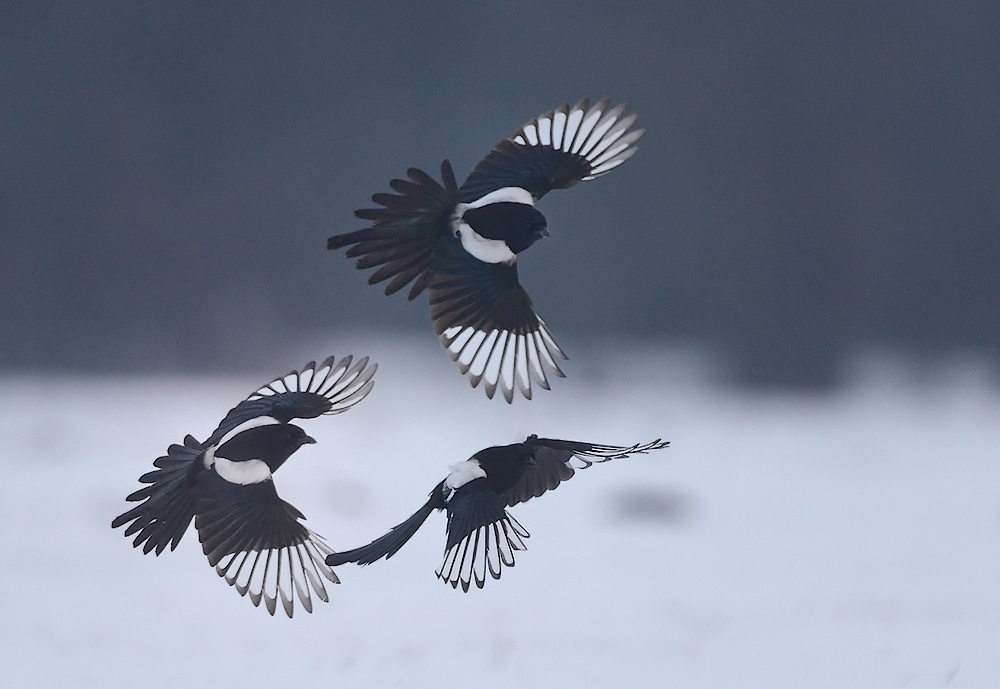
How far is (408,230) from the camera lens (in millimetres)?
810

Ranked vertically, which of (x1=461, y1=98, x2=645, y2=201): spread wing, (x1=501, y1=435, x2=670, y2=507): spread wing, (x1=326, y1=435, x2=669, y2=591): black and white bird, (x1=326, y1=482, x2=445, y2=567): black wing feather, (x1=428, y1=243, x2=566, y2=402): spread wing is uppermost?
(x1=461, y1=98, x2=645, y2=201): spread wing

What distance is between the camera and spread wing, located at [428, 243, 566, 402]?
818mm

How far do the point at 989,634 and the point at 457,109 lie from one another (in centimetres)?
96

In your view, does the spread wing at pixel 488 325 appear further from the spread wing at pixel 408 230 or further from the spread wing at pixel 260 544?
the spread wing at pixel 260 544

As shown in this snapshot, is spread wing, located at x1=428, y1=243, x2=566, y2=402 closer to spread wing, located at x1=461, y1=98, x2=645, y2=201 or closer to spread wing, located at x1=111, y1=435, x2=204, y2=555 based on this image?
spread wing, located at x1=461, y1=98, x2=645, y2=201

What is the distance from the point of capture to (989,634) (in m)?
1.28

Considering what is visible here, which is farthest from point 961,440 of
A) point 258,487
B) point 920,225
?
point 258,487

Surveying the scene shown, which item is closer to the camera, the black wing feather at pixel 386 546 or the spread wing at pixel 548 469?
the black wing feather at pixel 386 546

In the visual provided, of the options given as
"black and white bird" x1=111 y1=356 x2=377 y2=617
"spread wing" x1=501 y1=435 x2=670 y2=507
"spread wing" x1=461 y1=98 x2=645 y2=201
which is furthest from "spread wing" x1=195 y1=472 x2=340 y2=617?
"spread wing" x1=461 y1=98 x2=645 y2=201

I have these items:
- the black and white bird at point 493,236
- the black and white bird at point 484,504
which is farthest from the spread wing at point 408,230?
the black and white bird at point 484,504

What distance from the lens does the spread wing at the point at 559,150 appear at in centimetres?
82

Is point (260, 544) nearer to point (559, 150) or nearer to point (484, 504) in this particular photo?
point (484, 504)

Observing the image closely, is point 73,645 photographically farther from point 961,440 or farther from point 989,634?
point 961,440

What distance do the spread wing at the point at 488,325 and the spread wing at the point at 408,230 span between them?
0.02 metres
